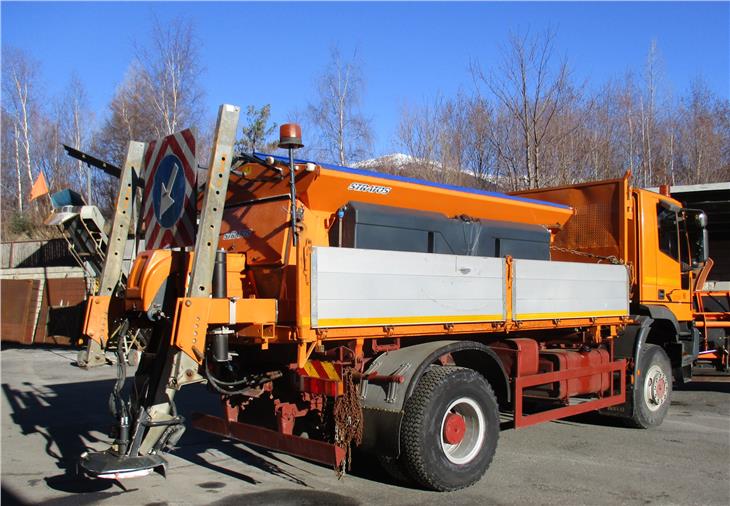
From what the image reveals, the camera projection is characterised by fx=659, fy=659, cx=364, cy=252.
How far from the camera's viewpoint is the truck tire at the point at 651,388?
8.33 metres

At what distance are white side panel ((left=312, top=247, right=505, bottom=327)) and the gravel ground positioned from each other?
1.55 m

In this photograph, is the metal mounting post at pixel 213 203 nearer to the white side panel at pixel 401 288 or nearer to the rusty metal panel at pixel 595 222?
the white side panel at pixel 401 288

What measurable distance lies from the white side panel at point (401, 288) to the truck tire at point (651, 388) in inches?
119

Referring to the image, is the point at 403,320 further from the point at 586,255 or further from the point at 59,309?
the point at 59,309

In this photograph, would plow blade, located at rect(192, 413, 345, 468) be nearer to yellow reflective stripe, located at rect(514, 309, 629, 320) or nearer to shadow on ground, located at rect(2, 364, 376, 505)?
shadow on ground, located at rect(2, 364, 376, 505)

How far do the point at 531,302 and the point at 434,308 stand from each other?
1.50 m

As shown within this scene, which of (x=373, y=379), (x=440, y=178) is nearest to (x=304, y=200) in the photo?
(x=373, y=379)

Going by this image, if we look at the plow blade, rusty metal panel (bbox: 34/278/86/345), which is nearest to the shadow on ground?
the plow blade

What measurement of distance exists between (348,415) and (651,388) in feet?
16.7

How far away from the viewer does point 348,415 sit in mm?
5312

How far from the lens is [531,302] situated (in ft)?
22.5

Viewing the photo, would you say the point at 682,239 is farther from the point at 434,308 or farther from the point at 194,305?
the point at 194,305

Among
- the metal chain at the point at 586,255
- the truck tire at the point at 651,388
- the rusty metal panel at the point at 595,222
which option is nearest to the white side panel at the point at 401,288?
the metal chain at the point at 586,255

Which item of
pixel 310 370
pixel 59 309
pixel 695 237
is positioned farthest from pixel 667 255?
pixel 59 309
